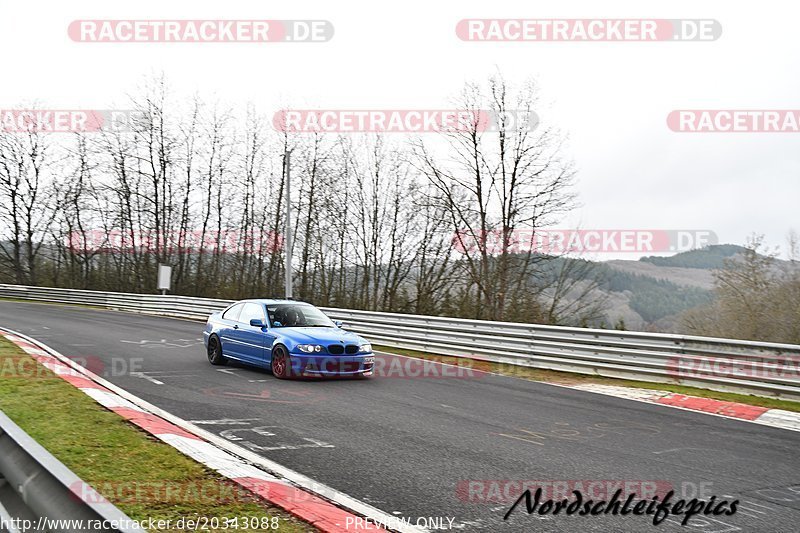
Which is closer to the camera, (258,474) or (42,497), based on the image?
(42,497)

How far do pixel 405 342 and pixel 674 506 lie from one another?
12813 mm

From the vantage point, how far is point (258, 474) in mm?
5711

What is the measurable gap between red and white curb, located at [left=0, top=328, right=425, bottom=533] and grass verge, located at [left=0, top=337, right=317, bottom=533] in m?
0.12

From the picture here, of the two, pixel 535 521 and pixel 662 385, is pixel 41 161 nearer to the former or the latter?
pixel 662 385

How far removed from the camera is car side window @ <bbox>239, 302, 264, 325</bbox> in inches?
516

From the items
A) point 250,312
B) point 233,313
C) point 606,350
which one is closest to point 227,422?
A: point 250,312

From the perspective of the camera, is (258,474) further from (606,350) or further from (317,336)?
(606,350)

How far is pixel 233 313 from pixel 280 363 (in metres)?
2.54

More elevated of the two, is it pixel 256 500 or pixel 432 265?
pixel 432 265

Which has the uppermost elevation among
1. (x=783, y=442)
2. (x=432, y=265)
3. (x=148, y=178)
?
(x=148, y=178)

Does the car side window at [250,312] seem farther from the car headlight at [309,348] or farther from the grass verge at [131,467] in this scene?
the grass verge at [131,467]

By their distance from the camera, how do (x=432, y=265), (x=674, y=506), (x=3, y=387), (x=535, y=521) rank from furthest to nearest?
(x=432, y=265) < (x=3, y=387) < (x=674, y=506) < (x=535, y=521)

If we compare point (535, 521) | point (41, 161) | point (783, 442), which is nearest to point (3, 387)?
point (535, 521)

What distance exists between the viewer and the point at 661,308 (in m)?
51.9
